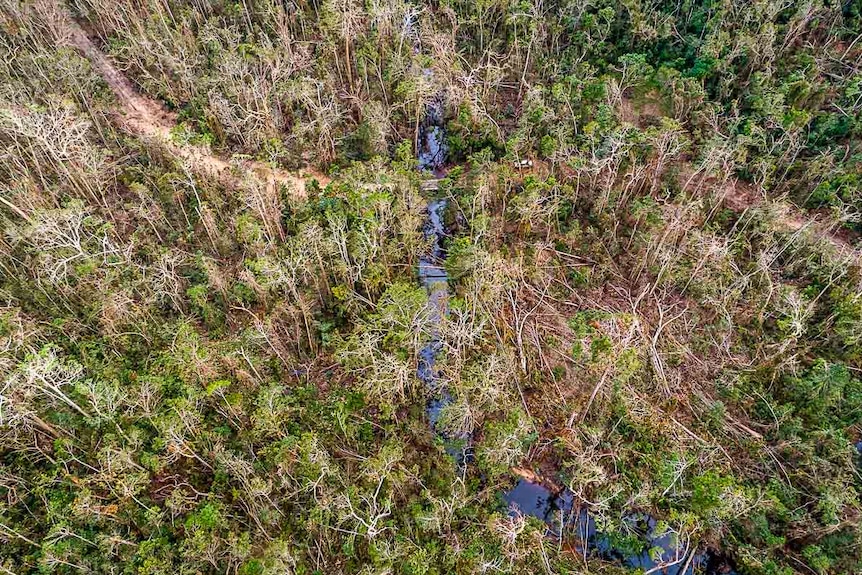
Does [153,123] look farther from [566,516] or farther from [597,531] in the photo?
[597,531]

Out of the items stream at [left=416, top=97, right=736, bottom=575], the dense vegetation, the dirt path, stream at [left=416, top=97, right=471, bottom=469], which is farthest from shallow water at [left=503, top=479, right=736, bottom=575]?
the dirt path

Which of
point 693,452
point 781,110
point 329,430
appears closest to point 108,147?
point 329,430

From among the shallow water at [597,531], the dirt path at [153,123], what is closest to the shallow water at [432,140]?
the dirt path at [153,123]

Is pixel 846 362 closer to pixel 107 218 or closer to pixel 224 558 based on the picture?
pixel 224 558

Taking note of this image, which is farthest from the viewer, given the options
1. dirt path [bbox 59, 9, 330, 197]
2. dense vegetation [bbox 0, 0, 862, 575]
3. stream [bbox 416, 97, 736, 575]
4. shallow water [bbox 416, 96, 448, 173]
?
shallow water [bbox 416, 96, 448, 173]

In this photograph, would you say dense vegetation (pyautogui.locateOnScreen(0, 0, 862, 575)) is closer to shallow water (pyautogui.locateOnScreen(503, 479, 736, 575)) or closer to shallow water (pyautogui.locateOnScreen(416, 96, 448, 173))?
shallow water (pyautogui.locateOnScreen(503, 479, 736, 575))

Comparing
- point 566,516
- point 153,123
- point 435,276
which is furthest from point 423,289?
point 153,123

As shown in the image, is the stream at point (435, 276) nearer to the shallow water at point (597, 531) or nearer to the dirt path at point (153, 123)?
the shallow water at point (597, 531)
